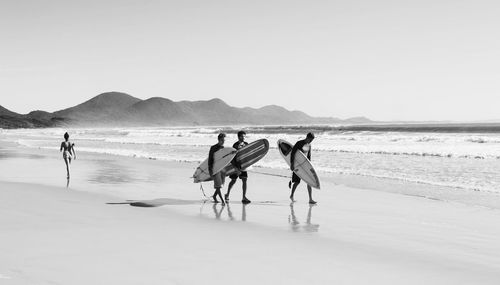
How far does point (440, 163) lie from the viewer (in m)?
20.5

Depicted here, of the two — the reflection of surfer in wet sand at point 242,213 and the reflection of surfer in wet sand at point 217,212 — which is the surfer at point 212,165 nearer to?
the reflection of surfer in wet sand at point 217,212

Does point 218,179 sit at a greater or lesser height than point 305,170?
lesser

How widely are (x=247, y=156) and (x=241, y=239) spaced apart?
14.6 ft

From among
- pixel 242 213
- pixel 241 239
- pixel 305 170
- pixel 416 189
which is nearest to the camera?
pixel 241 239

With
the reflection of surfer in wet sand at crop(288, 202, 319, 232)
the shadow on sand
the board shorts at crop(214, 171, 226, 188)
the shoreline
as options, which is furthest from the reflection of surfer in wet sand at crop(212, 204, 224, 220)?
the shoreline

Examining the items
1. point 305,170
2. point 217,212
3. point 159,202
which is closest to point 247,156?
point 305,170

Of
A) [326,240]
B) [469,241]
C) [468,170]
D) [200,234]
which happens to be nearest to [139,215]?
[200,234]

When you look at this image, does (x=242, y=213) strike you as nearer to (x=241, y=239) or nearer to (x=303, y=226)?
(x=303, y=226)

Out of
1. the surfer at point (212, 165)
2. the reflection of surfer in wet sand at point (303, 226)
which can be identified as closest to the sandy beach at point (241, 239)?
the reflection of surfer in wet sand at point (303, 226)

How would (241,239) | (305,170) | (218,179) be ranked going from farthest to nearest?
(305,170) < (218,179) < (241,239)

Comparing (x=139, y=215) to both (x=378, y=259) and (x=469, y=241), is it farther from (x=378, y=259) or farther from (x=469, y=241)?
(x=469, y=241)

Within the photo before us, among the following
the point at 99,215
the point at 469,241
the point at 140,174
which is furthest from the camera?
the point at 140,174

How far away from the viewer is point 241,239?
7098mm

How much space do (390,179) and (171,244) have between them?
1057cm
